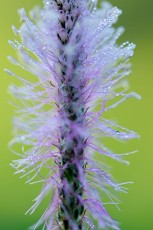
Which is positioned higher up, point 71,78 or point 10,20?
point 10,20

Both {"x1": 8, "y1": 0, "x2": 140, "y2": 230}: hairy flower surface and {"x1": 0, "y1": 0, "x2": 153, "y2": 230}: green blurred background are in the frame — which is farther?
{"x1": 0, "y1": 0, "x2": 153, "y2": 230}: green blurred background

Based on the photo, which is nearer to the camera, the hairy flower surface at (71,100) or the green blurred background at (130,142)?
the hairy flower surface at (71,100)

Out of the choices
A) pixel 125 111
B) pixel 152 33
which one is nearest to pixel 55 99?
pixel 125 111

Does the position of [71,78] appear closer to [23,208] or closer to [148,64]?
[23,208]

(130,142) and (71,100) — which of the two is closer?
(71,100)
